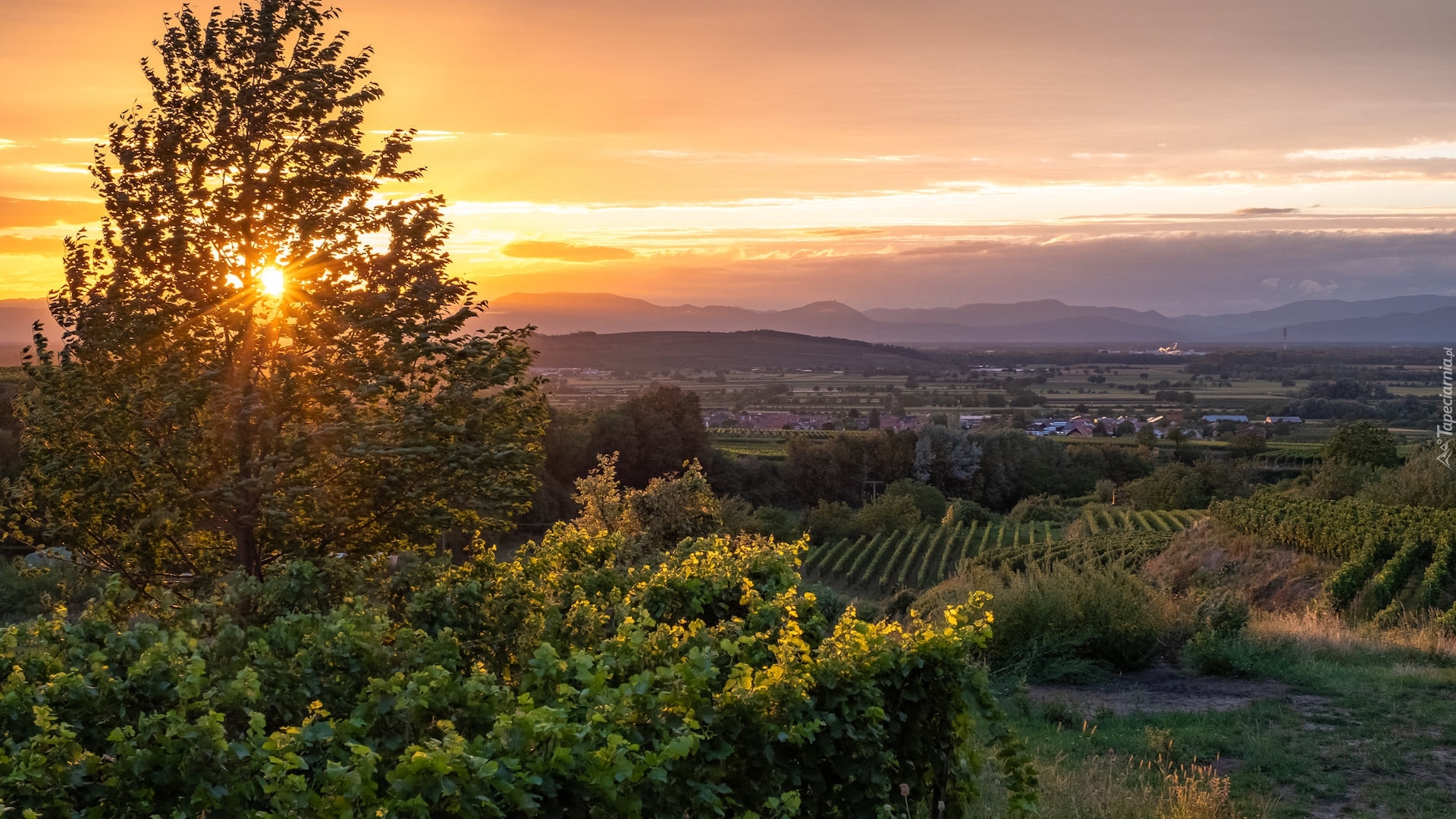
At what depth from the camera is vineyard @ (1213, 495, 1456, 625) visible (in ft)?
72.0

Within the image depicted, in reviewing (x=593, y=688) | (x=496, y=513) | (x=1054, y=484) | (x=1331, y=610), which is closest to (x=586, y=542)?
(x=496, y=513)

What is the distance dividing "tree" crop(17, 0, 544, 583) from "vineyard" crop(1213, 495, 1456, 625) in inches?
657

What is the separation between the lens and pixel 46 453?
10.9 meters

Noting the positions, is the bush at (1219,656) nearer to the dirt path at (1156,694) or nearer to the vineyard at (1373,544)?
the dirt path at (1156,694)

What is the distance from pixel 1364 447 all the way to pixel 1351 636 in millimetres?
50180

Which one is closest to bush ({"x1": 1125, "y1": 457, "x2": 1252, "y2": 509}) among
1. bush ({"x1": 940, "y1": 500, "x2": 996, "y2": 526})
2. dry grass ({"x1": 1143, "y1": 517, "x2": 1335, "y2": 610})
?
bush ({"x1": 940, "y1": 500, "x2": 996, "y2": 526})

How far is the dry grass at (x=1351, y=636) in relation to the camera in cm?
1358

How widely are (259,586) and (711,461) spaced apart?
218ft

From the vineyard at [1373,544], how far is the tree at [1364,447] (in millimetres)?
25625

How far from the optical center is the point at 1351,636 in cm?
1473

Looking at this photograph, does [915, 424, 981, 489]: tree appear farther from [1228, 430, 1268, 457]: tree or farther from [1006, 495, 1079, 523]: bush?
[1228, 430, 1268, 457]: tree

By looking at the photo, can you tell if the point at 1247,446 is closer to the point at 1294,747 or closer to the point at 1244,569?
the point at 1244,569

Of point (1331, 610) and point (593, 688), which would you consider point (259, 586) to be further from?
point (1331, 610)

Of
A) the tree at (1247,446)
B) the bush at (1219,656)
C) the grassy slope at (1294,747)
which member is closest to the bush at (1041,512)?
the tree at (1247,446)
